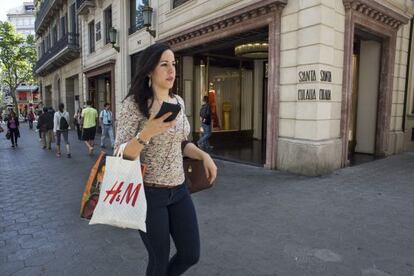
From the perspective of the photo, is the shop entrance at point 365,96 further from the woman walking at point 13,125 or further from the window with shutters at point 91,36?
the window with shutters at point 91,36

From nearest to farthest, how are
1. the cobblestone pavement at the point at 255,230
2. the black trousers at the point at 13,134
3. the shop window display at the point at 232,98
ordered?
the cobblestone pavement at the point at 255,230
the black trousers at the point at 13,134
the shop window display at the point at 232,98

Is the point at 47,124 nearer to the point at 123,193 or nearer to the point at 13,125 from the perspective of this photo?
the point at 13,125

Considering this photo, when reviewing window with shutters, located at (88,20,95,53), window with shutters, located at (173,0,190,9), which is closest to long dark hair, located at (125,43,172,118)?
window with shutters, located at (173,0,190,9)

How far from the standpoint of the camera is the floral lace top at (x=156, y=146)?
6.26 feet

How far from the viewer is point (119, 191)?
1.80 meters

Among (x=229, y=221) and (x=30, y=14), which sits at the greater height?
(x=30, y=14)

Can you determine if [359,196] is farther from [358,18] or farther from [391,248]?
[358,18]

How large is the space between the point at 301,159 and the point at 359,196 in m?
1.87

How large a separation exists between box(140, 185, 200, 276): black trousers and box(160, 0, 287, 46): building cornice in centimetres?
656

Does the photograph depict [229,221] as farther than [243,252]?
Yes

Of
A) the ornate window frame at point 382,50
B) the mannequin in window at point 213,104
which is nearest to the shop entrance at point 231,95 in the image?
the mannequin in window at point 213,104

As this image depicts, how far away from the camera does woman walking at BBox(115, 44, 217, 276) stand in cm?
193

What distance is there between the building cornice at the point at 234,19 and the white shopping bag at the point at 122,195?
6.73 meters

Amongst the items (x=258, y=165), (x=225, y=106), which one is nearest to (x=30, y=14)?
(x=225, y=106)
